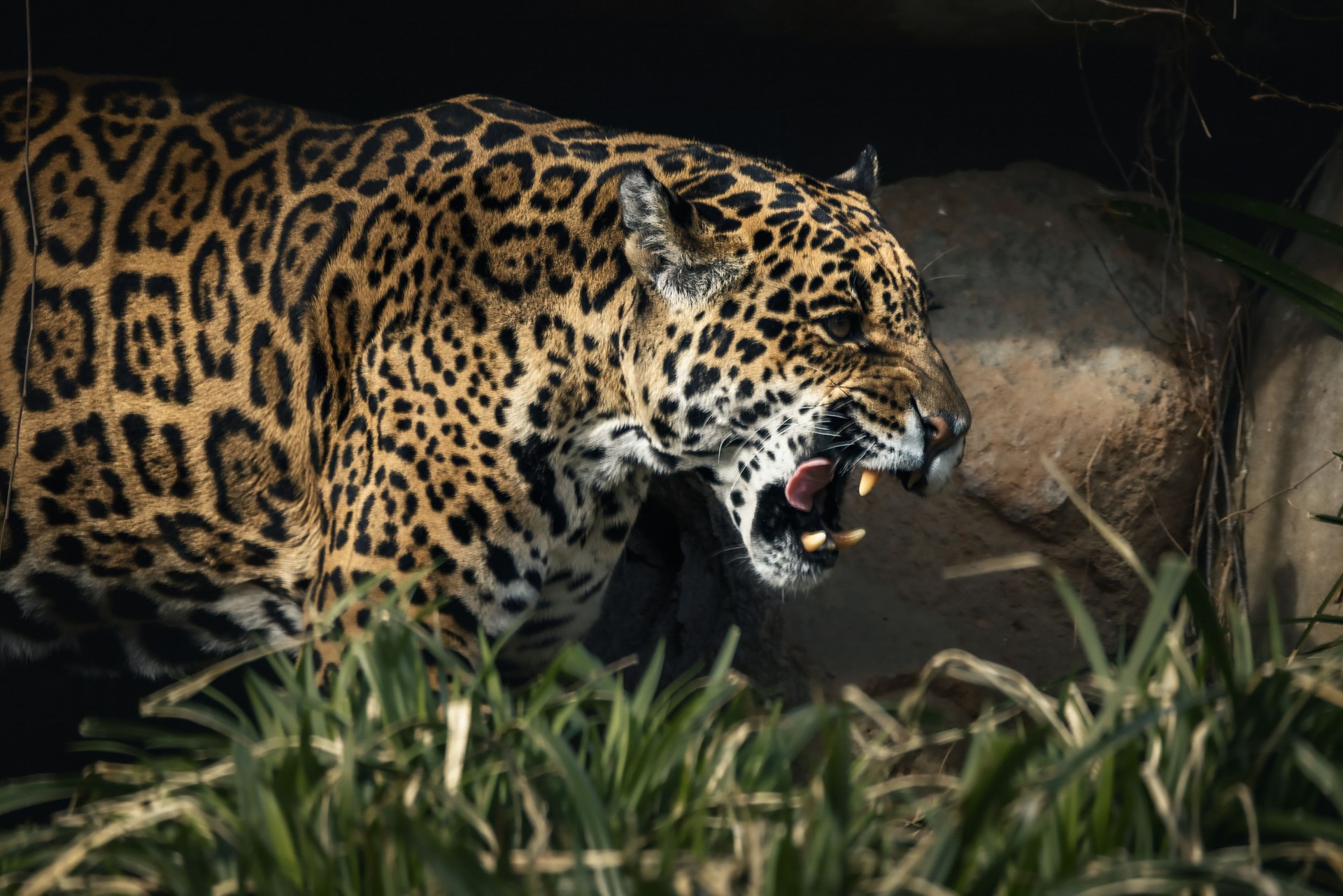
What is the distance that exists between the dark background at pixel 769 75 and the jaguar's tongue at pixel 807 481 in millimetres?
2462

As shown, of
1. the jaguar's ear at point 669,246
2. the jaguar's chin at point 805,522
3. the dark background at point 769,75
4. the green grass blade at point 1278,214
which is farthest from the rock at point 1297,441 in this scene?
the jaguar's ear at point 669,246

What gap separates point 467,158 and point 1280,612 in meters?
3.51

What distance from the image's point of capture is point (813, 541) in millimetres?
3883

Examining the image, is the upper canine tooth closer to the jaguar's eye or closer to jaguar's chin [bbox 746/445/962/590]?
jaguar's chin [bbox 746/445/962/590]

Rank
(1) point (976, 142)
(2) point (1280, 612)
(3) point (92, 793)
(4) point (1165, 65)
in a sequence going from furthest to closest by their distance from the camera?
1. (1) point (976, 142)
2. (4) point (1165, 65)
3. (2) point (1280, 612)
4. (3) point (92, 793)

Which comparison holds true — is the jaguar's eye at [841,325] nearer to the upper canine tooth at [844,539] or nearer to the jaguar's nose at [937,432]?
the jaguar's nose at [937,432]

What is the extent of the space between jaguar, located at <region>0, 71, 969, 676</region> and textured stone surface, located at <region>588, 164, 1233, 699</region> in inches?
50.5

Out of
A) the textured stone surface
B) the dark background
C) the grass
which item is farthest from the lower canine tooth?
the dark background

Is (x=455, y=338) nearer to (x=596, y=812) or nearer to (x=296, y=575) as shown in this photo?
(x=296, y=575)

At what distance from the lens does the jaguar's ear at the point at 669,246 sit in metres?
3.62

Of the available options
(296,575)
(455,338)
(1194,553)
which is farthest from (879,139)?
(296,575)

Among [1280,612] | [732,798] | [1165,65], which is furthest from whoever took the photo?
[1165,65]

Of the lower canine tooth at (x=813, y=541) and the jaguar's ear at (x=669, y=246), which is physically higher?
the jaguar's ear at (x=669, y=246)

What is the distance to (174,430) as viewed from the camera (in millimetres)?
4043
